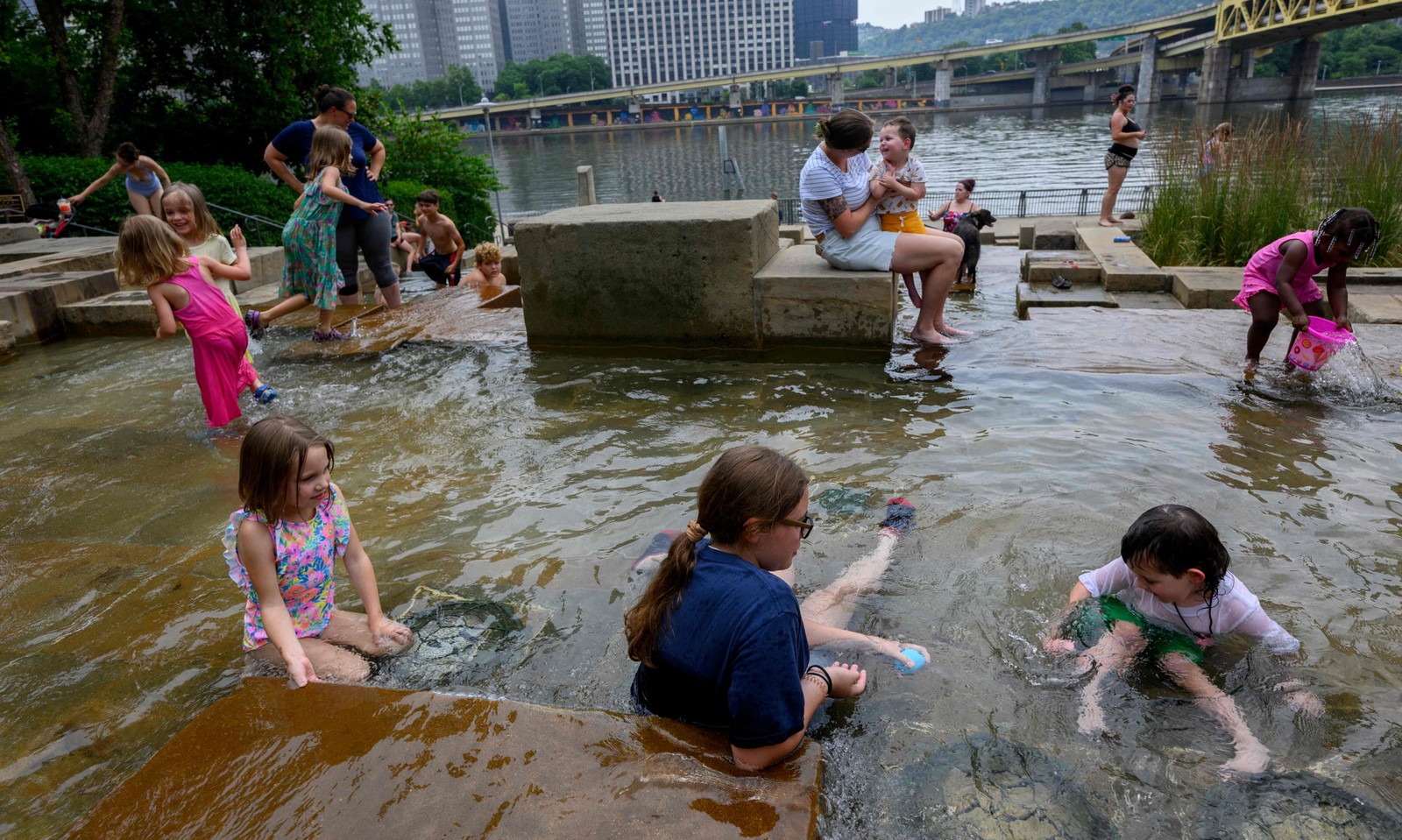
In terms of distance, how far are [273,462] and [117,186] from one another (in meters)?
14.3

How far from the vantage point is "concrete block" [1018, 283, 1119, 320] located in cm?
761

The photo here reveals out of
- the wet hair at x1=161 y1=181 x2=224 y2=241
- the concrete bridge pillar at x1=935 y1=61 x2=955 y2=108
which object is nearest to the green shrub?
the wet hair at x1=161 y1=181 x2=224 y2=241

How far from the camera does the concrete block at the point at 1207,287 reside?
24.4 ft

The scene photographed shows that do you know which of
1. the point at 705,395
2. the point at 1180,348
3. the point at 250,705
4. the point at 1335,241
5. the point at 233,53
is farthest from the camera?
the point at 233,53

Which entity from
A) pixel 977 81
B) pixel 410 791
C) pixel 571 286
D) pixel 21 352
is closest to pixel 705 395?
pixel 571 286

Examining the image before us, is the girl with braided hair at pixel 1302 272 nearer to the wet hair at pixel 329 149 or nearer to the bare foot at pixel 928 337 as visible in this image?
the bare foot at pixel 928 337

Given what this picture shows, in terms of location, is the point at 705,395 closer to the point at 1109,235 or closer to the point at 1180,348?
the point at 1180,348

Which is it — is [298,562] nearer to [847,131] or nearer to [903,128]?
[847,131]

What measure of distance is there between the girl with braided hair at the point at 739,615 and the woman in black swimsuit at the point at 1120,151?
34.7 ft

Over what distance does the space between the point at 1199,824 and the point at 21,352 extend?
913cm

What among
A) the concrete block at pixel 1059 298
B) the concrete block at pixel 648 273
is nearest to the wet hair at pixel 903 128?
the concrete block at pixel 648 273

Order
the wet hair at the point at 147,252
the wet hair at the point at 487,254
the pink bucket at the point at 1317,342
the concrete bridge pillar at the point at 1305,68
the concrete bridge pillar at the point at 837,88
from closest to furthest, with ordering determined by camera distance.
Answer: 1. the wet hair at the point at 147,252
2. the pink bucket at the point at 1317,342
3. the wet hair at the point at 487,254
4. the concrete bridge pillar at the point at 1305,68
5. the concrete bridge pillar at the point at 837,88

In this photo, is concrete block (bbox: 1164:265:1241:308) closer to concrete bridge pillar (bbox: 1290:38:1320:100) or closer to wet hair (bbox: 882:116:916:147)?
wet hair (bbox: 882:116:916:147)

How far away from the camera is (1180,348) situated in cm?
615
